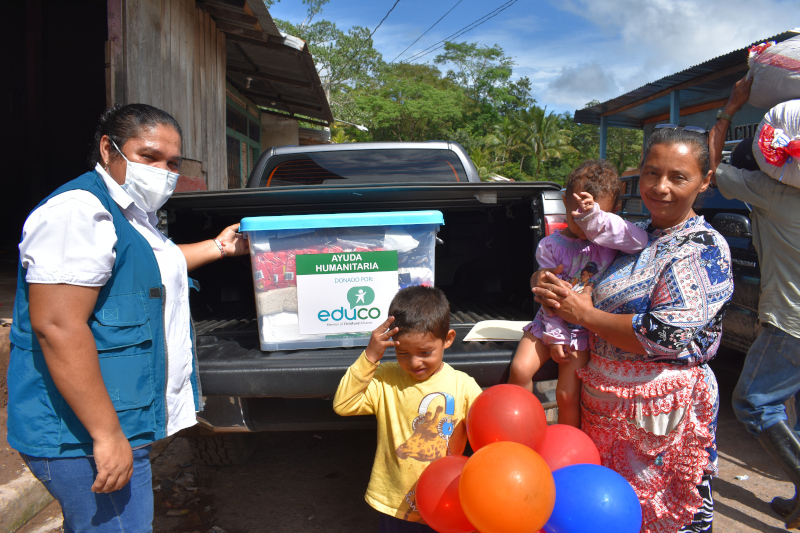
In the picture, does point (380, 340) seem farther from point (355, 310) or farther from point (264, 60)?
point (264, 60)

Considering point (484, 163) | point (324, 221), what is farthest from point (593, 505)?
point (484, 163)

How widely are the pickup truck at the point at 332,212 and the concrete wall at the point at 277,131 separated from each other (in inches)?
490

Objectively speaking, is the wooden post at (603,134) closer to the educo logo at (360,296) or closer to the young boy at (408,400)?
the educo logo at (360,296)

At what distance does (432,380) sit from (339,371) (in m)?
0.39

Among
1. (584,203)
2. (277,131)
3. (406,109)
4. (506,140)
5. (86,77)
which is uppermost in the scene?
(406,109)

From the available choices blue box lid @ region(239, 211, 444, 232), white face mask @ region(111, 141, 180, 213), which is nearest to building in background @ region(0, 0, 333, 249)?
blue box lid @ region(239, 211, 444, 232)

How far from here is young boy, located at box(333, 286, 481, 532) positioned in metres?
1.83

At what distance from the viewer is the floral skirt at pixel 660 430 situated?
180 centimetres

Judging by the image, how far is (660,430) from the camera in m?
1.82

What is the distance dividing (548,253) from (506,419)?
821mm

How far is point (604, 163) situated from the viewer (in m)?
2.21

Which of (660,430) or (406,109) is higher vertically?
(406,109)

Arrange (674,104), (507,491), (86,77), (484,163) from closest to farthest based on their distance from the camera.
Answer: (507,491) → (86,77) → (674,104) → (484,163)

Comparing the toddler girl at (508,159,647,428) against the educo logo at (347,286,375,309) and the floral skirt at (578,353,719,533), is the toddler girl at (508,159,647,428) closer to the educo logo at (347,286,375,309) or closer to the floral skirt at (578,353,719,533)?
the floral skirt at (578,353,719,533)
